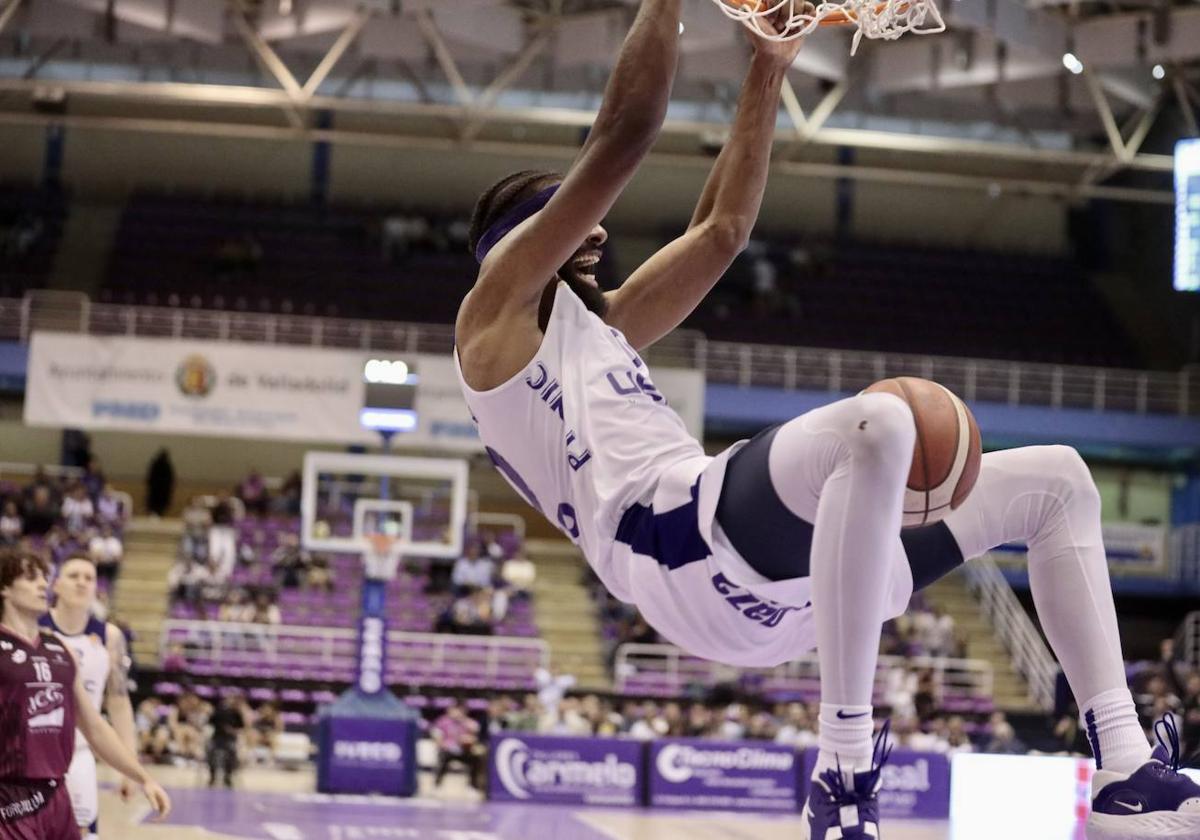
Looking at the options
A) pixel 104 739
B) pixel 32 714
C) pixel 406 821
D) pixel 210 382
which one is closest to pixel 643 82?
pixel 32 714

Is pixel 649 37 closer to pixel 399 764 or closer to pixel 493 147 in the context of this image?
pixel 399 764

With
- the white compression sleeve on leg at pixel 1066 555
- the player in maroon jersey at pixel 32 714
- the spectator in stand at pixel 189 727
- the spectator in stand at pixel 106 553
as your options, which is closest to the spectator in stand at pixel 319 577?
the spectator in stand at pixel 106 553

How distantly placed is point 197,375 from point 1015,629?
12154 millimetres

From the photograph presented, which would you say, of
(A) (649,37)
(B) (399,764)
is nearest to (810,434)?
(A) (649,37)

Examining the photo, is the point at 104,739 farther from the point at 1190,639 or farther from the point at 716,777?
the point at 1190,639

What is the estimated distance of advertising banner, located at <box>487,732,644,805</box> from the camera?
49.7 ft

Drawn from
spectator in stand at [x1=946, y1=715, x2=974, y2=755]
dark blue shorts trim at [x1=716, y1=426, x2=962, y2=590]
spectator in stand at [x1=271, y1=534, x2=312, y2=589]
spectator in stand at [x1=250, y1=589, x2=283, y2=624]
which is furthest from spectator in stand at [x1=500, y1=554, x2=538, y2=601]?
dark blue shorts trim at [x1=716, y1=426, x2=962, y2=590]

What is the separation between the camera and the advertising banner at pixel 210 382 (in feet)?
66.8

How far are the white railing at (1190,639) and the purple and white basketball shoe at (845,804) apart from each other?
2191 centimetres

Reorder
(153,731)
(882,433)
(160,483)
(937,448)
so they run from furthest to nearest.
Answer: (160,483), (153,731), (937,448), (882,433)

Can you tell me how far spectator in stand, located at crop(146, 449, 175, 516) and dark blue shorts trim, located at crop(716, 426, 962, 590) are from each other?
2338 centimetres

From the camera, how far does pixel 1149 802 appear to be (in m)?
2.83

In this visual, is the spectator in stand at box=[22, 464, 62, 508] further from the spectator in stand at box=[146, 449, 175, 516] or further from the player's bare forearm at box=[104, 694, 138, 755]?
the player's bare forearm at box=[104, 694, 138, 755]

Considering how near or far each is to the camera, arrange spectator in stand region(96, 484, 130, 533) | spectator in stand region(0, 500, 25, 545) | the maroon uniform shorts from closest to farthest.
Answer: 1. the maroon uniform shorts
2. spectator in stand region(0, 500, 25, 545)
3. spectator in stand region(96, 484, 130, 533)
